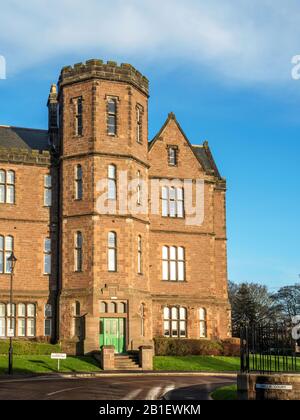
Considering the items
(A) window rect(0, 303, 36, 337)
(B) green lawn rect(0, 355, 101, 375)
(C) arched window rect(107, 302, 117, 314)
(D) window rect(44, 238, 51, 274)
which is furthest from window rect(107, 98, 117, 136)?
(B) green lawn rect(0, 355, 101, 375)

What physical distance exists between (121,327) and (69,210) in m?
7.59

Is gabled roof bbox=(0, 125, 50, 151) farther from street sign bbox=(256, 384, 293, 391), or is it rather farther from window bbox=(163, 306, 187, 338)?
street sign bbox=(256, 384, 293, 391)

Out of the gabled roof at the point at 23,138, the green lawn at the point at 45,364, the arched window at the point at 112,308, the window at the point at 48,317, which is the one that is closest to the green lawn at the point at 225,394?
the green lawn at the point at 45,364

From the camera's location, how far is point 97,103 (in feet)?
142

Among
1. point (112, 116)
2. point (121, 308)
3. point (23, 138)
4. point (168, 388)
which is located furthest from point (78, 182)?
point (168, 388)

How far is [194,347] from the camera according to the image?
148 ft

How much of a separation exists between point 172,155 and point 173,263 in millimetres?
7262

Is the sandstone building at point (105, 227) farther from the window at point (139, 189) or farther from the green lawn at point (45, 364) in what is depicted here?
the green lawn at point (45, 364)

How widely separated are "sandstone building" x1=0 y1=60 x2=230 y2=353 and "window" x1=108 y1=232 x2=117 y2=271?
6cm

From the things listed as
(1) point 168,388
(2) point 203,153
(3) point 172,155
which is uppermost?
(2) point 203,153

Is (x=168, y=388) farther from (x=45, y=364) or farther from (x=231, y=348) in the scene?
(x=231, y=348)

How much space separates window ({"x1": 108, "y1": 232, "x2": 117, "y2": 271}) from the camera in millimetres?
42237

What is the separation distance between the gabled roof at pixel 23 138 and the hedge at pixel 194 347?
49.4ft
